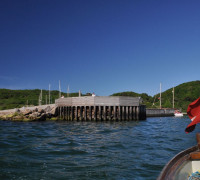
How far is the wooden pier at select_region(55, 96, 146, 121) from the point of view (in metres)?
33.3

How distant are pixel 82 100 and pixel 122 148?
2319 cm

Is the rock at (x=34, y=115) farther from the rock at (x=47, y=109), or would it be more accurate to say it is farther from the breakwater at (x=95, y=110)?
the rock at (x=47, y=109)

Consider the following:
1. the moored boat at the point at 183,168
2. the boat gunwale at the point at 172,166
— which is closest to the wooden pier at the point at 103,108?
the boat gunwale at the point at 172,166

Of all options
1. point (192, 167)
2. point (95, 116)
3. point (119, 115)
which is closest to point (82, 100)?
point (95, 116)

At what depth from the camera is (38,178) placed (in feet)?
22.5

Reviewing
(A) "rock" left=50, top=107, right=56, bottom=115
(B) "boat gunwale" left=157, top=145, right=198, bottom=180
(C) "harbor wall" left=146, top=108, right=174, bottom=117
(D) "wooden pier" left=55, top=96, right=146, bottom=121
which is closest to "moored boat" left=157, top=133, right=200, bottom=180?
(B) "boat gunwale" left=157, top=145, right=198, bottom=180

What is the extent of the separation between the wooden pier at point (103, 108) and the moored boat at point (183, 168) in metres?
28.4

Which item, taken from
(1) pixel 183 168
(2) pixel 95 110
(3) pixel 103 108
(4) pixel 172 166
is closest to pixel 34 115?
(2) pixel 95 110

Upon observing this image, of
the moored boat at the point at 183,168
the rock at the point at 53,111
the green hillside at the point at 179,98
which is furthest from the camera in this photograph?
the green hillside at the point at 179,98

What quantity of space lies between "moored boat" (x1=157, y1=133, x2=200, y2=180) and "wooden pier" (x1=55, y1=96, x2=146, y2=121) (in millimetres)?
28378

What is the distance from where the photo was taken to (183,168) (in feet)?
14.3

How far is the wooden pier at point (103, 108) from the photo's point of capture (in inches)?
1312

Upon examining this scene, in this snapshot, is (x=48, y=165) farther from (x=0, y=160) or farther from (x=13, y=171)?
(x=0, y=160)

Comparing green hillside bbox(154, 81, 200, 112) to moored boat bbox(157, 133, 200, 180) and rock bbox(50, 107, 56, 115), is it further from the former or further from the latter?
moored boat bbox(157, 133, 200, 180)
